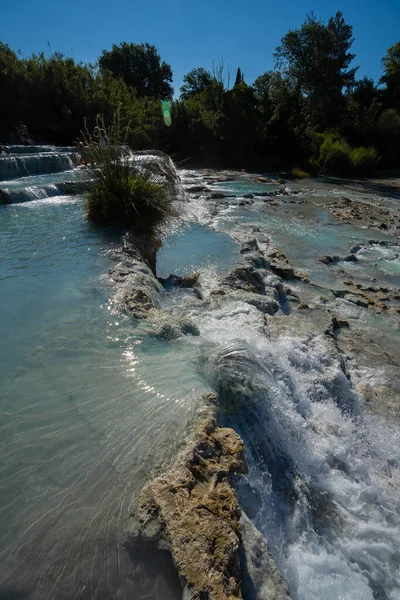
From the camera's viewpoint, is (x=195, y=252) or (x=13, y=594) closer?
(x=13, y=594)

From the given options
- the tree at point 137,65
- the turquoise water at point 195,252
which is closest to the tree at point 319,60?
the tree at point 137,65

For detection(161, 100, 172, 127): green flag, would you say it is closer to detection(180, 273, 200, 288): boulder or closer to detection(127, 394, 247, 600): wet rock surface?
detection(180, 273, 200, 288): boulder

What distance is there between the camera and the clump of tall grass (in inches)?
196

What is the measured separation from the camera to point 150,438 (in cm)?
180

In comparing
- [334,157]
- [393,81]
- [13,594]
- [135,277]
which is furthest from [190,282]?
[393,81]

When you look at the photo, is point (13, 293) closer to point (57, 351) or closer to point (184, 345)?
point (57, 351)

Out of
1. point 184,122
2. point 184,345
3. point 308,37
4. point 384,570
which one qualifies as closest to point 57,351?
point 184,345

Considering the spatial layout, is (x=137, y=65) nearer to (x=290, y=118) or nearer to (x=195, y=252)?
(x=290, y=118)

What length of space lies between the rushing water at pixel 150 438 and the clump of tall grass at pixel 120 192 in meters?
1.41

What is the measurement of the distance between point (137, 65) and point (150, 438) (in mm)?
47596

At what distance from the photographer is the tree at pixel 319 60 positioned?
24.8 metres

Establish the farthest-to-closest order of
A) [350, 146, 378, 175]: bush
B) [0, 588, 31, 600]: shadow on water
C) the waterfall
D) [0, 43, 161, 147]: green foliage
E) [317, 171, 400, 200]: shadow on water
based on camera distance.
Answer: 1. [350, 146, 378, 175]: bush
2. [0, 43, 161, 147]: green foliage
3. [317, 171, 400, 200]: shadow on water
4. the waterfall
5. [0, 588, 31, 600]: shadow on water

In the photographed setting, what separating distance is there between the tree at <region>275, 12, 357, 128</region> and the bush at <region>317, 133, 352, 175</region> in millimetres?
5362

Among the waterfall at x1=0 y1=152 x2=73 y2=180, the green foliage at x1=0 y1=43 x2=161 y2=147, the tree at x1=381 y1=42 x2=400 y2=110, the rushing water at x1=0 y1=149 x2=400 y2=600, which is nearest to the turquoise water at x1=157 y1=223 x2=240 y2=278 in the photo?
the rushing water at x1=0 y1=149 x2=400 y2=600
